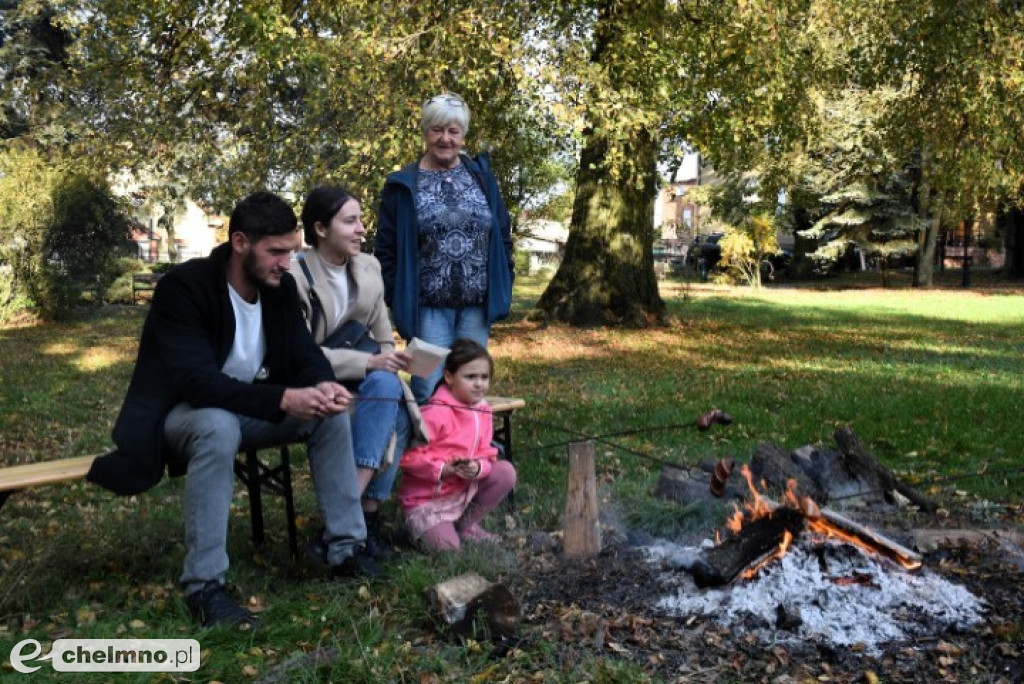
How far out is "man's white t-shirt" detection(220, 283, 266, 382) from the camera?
418 cm

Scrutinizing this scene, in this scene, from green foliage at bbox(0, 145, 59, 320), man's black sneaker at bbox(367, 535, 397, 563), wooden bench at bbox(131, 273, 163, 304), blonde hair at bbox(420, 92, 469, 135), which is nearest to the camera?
man's black sneaker at bbox(367, 535, 397, 563)

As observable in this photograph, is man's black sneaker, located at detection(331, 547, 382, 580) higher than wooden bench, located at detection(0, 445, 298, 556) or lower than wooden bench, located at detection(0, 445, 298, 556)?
lower

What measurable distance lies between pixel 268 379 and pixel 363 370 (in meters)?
0.47

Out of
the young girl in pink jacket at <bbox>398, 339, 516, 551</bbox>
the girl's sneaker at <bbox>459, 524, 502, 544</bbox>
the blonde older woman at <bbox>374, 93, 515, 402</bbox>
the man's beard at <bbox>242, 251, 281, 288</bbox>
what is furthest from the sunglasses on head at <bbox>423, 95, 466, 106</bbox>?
the girl's sneaker at <bbox>459, 524, 502, 544</bbox>

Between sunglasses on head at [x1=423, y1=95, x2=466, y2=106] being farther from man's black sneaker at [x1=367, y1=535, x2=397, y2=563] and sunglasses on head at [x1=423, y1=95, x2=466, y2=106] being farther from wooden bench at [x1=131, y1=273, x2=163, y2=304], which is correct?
wooden bench at [x1=131, y1=273, x2=163, y2=304]

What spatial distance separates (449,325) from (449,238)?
43cm

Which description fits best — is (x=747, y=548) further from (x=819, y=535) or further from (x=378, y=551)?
(x=378, y=551)

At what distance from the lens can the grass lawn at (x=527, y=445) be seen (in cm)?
370

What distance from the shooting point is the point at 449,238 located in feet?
17.5

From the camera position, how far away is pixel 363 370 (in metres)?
4.66

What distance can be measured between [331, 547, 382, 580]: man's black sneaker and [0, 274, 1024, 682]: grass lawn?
0.07m

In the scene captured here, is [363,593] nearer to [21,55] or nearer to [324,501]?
[324,501]

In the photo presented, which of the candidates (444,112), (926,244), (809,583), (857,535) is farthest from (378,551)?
(926,244)

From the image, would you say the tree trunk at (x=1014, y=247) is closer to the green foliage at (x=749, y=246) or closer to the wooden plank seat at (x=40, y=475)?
the green foliage at (x=749, y=246)
